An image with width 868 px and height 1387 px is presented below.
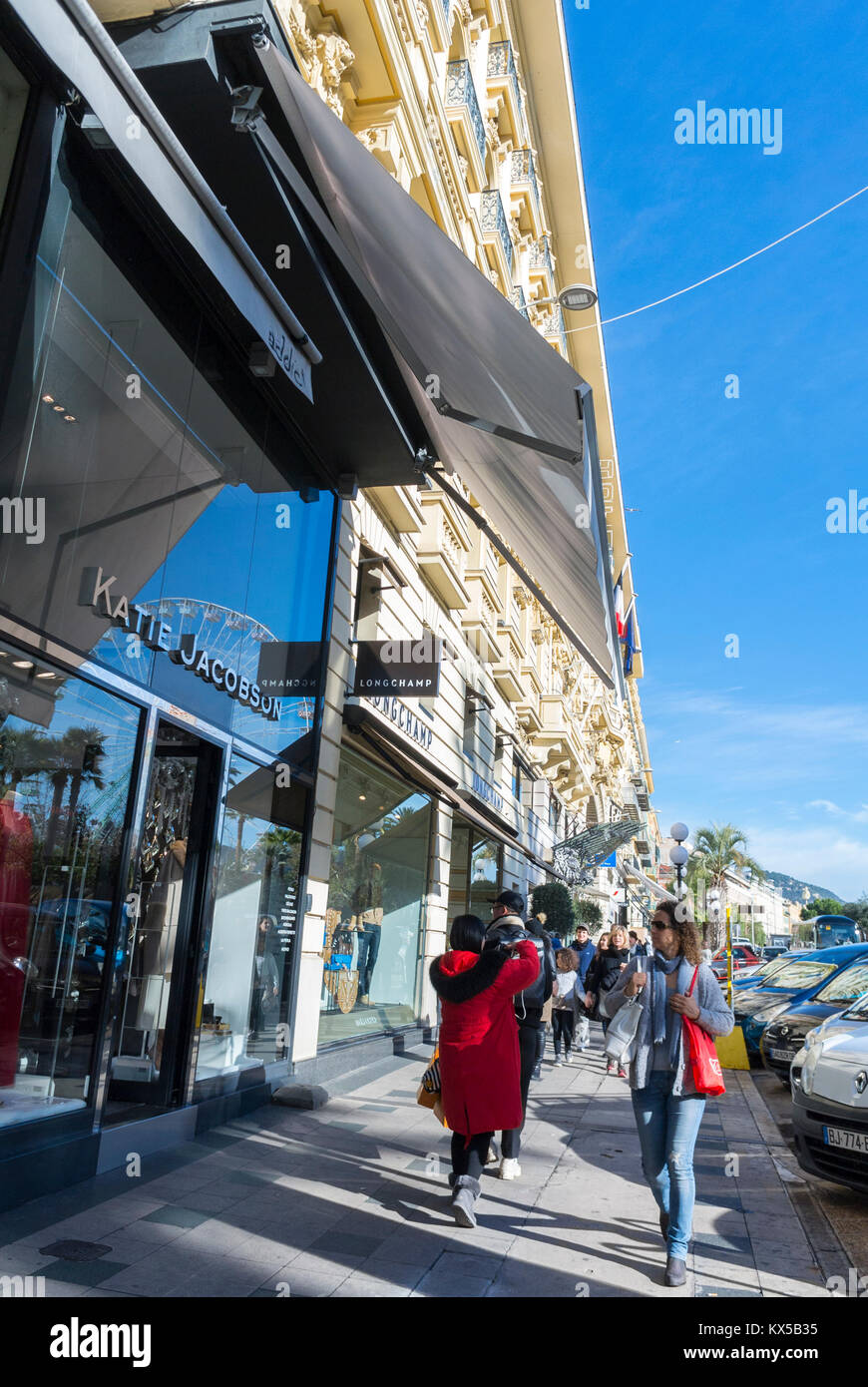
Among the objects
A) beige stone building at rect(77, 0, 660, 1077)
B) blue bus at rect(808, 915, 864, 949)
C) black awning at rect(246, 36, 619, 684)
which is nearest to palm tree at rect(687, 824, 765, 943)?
blue bus at rect(808, 915, 864, 949)

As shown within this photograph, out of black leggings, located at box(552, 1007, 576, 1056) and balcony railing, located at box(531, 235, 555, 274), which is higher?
balcony railing, located at box(531, 235, 555, 274)

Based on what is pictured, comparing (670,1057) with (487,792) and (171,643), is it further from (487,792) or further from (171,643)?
(487,792)

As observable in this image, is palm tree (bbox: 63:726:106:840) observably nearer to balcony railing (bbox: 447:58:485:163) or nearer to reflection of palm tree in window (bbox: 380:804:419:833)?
reflection of palm tree in window (bbox: 380:804:419:833)

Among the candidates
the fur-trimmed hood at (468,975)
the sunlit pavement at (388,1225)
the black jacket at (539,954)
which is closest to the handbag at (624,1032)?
the fur-trimmed hood at (468,975)

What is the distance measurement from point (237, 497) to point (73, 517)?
2542mm

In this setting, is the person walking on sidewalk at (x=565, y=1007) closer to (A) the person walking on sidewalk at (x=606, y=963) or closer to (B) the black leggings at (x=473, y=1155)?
(A) the person walking on sidewalk at (x=606, y=963)

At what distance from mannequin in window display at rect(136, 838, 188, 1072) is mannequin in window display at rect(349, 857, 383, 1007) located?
4371mm

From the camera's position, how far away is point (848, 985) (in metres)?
12.1

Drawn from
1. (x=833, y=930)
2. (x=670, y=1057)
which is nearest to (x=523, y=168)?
(x=670, y=1057)

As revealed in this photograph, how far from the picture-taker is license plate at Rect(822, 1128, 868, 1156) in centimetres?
586

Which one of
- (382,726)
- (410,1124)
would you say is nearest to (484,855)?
(382,726)

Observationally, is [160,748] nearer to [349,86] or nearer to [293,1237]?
[293,1237]

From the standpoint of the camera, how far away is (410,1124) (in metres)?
8.40
